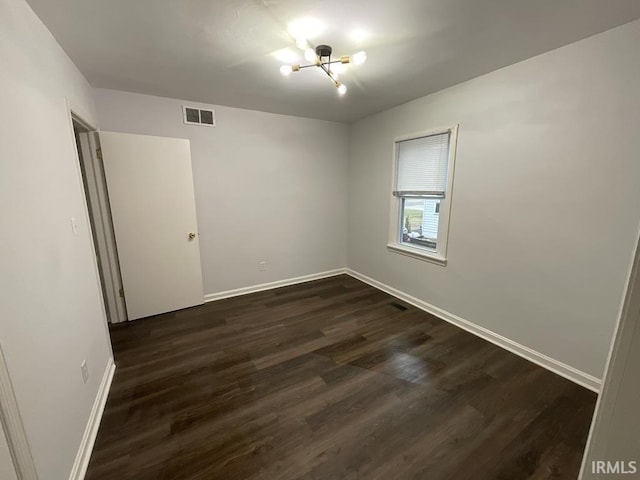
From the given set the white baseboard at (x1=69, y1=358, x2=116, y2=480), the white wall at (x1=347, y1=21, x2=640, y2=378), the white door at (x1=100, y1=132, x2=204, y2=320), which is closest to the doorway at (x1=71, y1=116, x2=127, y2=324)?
the white door at (x1=100, y1=132, x2=204, y2=320)

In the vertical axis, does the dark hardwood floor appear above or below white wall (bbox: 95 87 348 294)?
below

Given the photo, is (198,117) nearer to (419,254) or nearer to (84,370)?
(84,370)

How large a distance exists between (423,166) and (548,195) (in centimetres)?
130

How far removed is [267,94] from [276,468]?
3.18 m

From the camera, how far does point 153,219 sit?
294cm

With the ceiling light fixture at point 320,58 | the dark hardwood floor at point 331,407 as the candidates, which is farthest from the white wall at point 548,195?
the ceiling light fixture at point 320,58

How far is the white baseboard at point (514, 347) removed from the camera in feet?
6.51

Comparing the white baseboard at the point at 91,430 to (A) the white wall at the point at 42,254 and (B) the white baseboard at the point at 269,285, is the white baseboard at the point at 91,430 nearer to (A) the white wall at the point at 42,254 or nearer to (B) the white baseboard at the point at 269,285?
(A) the white wall at the point at 42,254

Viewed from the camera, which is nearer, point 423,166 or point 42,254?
point 42,254

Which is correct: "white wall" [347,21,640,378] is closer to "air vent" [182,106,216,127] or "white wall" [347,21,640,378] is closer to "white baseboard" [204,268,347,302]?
"white baseboard" [204,268,347,302]

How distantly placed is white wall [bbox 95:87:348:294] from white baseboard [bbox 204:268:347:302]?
0.20ft

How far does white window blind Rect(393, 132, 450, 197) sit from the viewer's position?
2900 mm

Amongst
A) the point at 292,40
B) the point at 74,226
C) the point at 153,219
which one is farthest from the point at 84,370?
the point at 292,40

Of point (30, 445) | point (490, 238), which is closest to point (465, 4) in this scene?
point (490, 238)
